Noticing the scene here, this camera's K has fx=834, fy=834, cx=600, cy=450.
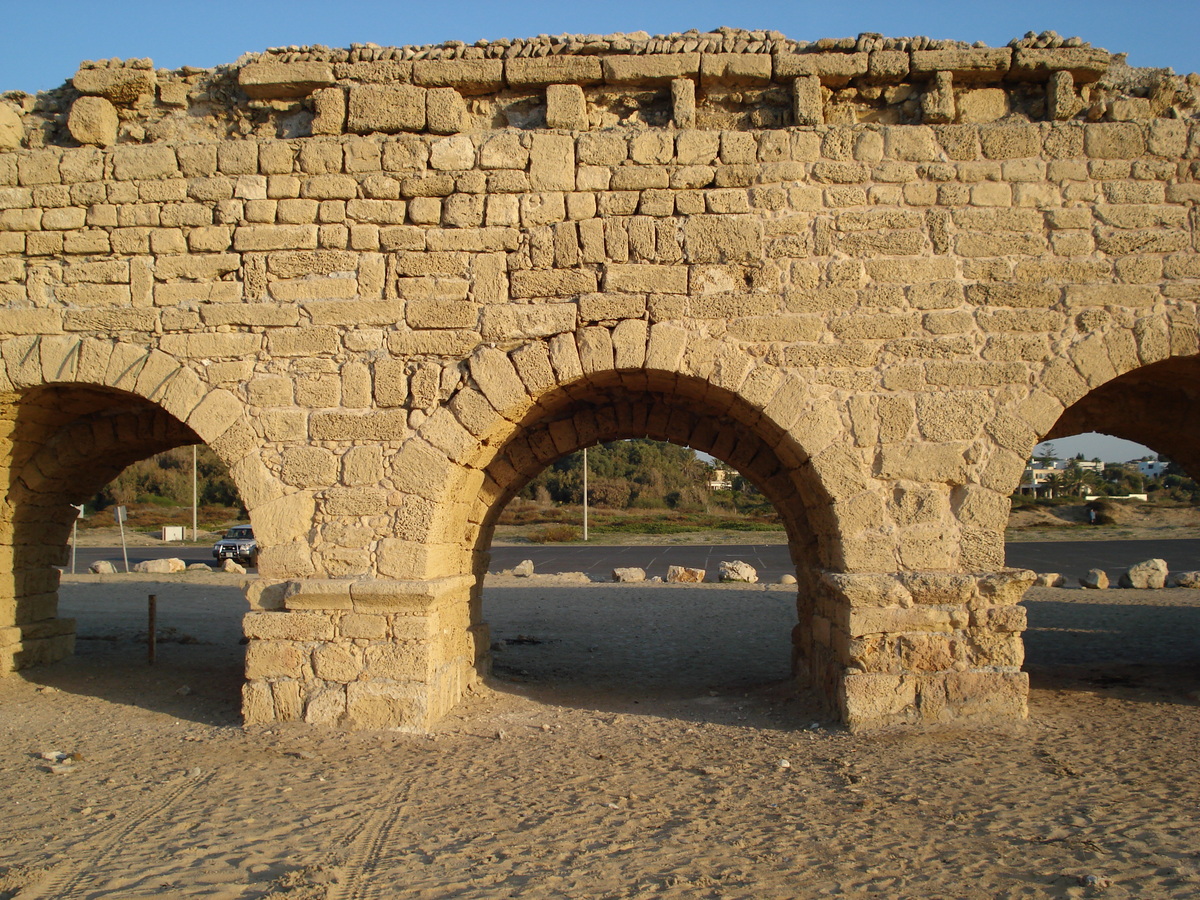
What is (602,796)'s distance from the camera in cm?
420

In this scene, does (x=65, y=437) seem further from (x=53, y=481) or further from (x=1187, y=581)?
(x=1187, y=581)

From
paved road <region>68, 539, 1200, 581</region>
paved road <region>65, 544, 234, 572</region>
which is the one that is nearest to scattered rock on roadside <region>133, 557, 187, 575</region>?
paved road <region>65, 544, 234, 572</region>

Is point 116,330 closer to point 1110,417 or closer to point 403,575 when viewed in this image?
point 403,575

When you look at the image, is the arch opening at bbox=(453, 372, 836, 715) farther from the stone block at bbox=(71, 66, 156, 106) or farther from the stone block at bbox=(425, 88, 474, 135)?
the stone block at bbox=(71, 66, 156, 106)

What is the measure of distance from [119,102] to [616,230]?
3.62 m

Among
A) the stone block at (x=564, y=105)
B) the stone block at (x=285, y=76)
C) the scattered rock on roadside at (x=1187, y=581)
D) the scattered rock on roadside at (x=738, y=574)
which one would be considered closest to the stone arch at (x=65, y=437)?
the stone block at (x=285, y=76)

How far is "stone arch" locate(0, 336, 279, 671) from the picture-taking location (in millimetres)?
5363

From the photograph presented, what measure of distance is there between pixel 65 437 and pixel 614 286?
190 inches

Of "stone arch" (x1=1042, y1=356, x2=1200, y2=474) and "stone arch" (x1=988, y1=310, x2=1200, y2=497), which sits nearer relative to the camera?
"stone arch" (x1=988, y1=310, x2=1200, y2=497)

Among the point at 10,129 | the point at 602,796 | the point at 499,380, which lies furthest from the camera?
the point at 10,129

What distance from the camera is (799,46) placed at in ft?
17.9

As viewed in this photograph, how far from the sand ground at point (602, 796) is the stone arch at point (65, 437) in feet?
1.92

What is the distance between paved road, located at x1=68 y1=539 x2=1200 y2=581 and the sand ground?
11.5 metres

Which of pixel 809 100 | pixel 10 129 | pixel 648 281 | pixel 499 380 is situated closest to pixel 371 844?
pixel 499 380
